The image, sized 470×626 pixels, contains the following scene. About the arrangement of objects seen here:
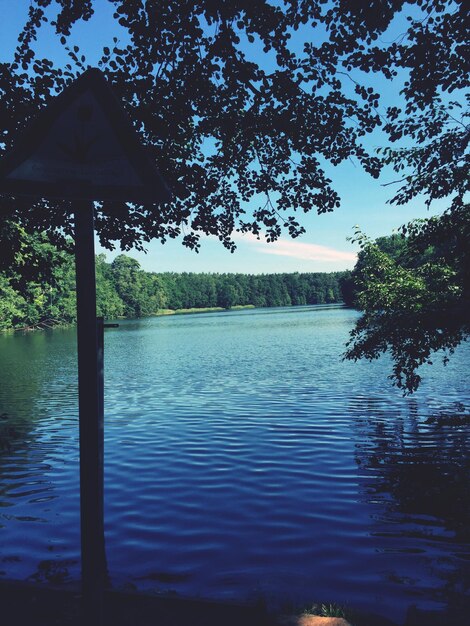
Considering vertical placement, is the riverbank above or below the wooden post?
below

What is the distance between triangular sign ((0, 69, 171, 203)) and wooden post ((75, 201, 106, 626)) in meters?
0.18

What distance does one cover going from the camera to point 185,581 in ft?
23.0

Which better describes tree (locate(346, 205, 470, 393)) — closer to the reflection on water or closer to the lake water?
the reflection on water

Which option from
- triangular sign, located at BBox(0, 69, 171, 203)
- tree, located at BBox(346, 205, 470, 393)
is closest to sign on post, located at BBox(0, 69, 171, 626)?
triangular sign, located at BBox(0, 69, 171, 203)

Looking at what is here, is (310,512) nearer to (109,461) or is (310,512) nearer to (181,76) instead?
(109,461)

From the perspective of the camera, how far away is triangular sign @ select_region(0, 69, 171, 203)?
10.3 ft

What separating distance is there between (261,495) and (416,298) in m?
9.33

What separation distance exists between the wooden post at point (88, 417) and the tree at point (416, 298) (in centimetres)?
1040

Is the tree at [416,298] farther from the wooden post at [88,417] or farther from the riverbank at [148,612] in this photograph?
the wooden post at [88,417]

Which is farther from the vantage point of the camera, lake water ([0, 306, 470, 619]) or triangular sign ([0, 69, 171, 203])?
lake water ([0, 306, 470, 619])

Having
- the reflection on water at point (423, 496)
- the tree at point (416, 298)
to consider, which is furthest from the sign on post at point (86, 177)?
the tree at point (416, 298)

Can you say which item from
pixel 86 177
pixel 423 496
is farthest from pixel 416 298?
pixel 86 177

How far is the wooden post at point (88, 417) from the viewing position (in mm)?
3104

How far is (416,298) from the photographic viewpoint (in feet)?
55.3
